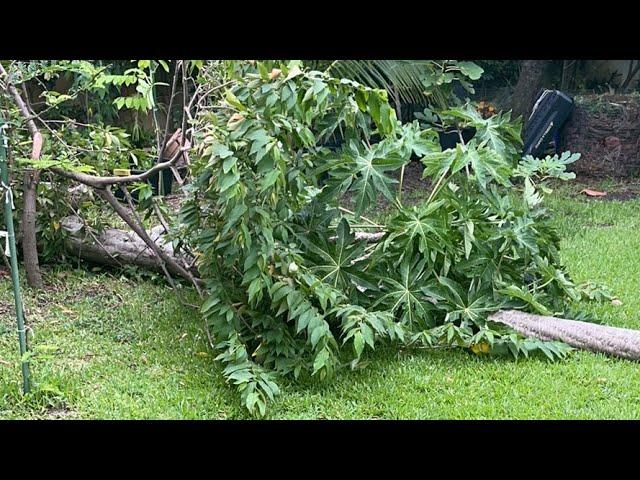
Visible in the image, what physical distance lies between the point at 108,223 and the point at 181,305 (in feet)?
3.95

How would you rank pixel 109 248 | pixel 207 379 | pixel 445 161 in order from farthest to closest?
pixel 109 248
pixel 445 161
pixel 207 379

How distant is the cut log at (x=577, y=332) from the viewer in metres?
3.71

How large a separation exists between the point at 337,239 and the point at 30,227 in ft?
6.73

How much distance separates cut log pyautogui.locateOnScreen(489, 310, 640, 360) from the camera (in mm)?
3707

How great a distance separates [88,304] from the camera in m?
4.65

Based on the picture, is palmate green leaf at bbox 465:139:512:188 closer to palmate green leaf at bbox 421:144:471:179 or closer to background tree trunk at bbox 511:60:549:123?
palmate green leaf at bbox 421:144:471:179

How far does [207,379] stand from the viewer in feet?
11.7

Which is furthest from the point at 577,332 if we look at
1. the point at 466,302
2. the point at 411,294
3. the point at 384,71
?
the point at 384,71

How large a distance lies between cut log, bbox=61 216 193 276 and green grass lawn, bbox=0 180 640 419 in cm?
58

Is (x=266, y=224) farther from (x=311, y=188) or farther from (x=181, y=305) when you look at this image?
(x=181, y=305)

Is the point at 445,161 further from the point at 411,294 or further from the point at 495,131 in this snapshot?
the point at 411,294

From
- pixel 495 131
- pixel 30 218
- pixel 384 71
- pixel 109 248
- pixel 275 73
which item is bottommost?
pixel 109 248

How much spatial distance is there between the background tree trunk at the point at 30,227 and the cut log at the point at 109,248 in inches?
19.8

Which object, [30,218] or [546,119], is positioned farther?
[546,119]
